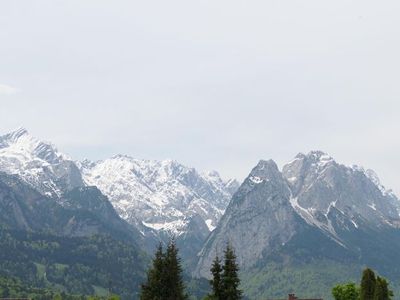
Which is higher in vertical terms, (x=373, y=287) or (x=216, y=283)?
(x=373, y=287)

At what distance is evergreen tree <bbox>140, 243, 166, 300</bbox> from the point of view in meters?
78.5

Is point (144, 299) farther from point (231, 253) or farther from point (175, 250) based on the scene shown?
point (231, 253)

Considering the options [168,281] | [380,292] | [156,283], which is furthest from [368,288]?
[156,283]

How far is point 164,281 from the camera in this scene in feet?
259

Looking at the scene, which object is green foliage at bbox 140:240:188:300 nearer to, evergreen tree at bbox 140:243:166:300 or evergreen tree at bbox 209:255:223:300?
evergreen tree at bbox 140:243:166:300

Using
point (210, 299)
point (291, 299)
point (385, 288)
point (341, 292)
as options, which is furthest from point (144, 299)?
point (341, 292)

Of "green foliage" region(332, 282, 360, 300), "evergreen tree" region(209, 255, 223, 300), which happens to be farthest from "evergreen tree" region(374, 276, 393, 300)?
"evergreen tree" region(209, 255, 223, 300)

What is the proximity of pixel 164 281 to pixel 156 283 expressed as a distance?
1033 mm

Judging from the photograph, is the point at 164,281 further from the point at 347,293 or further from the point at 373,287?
the point at 347,293

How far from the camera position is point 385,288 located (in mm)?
125625

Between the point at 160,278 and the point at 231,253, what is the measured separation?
1070 cm

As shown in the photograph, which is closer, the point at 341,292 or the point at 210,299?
the point at 210,299

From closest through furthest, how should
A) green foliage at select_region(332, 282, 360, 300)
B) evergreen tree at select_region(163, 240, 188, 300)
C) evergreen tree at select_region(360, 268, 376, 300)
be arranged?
evergreen tree at select_region(163, 240, 188, 300) < evergreen tree at select_region(360, 268, 376, 300) < green foliage at select_region(332, 282, 360, 300)

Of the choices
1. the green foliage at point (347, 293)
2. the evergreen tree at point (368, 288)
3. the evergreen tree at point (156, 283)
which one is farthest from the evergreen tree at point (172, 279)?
the green foliage at point (347, 293)
